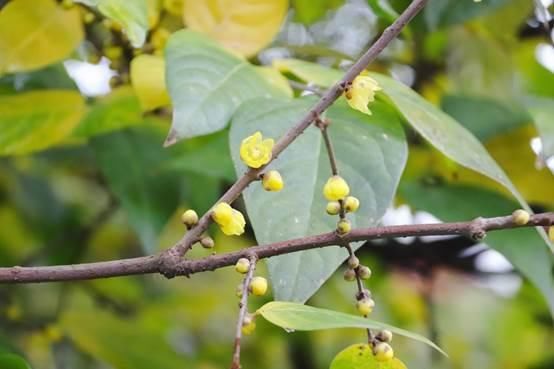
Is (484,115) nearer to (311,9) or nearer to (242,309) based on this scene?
(311,9)

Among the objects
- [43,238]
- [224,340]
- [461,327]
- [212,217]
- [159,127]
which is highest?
[212,217]

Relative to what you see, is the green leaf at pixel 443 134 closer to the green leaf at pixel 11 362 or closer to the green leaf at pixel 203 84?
the green leaf at pixel 203 84

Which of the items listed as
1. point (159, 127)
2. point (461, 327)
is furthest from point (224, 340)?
point (159, 127)

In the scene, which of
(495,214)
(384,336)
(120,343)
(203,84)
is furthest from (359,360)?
(120,343)

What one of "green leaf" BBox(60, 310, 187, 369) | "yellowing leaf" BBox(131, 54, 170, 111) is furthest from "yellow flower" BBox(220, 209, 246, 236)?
"green leaf" BBox(60, 310, 187, 369)

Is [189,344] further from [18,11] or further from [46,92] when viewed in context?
[18,11]

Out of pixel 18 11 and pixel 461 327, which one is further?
pixel 461 327

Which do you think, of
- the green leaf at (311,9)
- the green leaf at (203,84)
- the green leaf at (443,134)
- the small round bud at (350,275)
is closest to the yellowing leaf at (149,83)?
the green leaf at (203,84)
